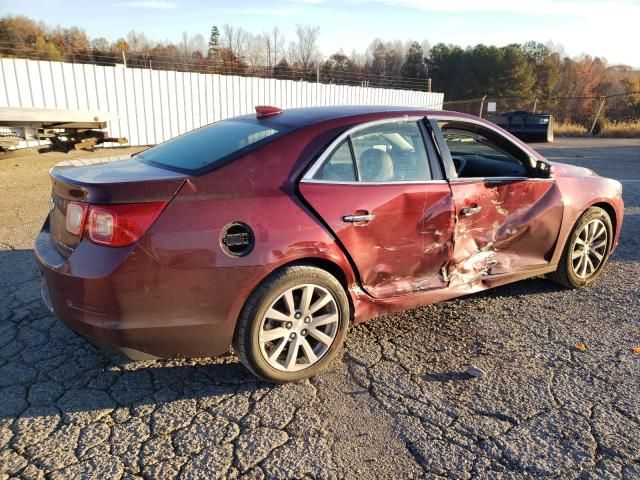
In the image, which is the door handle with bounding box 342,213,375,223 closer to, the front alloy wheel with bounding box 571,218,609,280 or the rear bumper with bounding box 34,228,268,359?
the rear bumper with bounding box 34,228,268,359

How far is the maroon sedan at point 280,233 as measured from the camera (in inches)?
99.4

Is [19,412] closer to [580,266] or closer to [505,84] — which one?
[580,266]

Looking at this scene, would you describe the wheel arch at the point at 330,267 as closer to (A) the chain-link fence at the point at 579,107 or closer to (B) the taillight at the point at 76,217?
(B) the taillight at the point at 76,217

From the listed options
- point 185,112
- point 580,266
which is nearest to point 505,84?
point 185,112

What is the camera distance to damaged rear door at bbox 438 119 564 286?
3.56m

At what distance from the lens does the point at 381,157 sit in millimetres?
3254

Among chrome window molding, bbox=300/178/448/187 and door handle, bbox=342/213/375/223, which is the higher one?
chrome window molding, bbox=300/178/448/187

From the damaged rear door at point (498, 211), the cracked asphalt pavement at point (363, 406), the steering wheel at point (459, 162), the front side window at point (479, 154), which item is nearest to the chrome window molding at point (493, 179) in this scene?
the damaged rear door at point (498, 211)

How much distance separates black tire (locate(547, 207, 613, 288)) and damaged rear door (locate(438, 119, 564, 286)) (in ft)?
0.84

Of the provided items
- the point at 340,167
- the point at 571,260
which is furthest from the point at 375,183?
the point at 571,260

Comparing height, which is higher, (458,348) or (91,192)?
(91,192)

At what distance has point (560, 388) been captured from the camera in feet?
9.68

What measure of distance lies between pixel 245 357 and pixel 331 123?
152 centimetres

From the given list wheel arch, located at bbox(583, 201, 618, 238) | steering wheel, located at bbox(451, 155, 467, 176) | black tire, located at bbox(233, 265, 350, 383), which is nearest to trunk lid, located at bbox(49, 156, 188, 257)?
black tire, located at bbox(233, 265, 350, 383)
